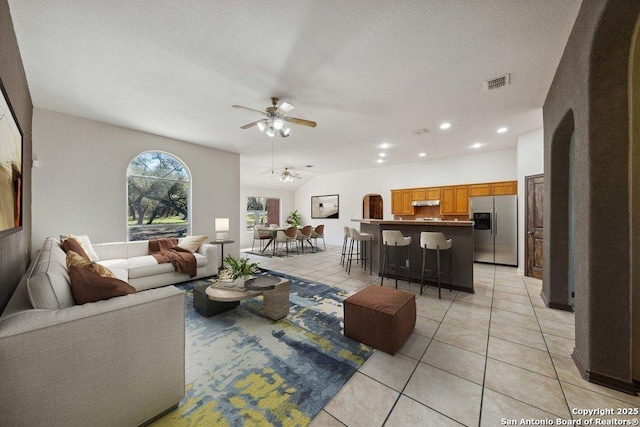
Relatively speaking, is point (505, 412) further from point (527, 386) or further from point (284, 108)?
point (284, 108)

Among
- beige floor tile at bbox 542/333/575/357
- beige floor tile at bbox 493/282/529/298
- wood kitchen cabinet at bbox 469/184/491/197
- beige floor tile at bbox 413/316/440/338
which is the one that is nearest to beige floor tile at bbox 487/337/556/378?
beige floor tile at bbox 542/333/575/357

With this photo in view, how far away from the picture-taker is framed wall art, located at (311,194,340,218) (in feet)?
30.0

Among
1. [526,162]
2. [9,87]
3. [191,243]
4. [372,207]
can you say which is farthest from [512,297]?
[372,207]

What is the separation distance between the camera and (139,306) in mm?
1349

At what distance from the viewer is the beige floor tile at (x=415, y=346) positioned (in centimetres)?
208

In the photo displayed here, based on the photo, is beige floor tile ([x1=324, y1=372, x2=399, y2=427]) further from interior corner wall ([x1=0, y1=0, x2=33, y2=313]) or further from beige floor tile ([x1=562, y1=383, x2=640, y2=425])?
interior corner wall ([x1=0, y1=0, x2=33, y2=313])

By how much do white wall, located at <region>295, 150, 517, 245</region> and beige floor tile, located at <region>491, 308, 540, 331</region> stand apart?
4.28 metres

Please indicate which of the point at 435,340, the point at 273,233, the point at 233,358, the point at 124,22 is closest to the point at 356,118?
the point at 124,22

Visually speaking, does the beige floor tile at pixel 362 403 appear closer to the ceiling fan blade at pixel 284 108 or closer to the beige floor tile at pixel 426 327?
the beige floor tile at pixel 426 327

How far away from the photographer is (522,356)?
2047 mm

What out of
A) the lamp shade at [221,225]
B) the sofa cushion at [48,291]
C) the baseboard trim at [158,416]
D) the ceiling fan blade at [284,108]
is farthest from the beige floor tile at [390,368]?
the lamp shade at [221,225]

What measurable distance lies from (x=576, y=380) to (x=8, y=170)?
4469 mm

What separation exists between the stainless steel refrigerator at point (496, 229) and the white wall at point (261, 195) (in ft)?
23.3

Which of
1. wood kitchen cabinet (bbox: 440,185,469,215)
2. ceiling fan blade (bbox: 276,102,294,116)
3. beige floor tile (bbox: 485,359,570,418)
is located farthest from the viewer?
wood kitchen cabinet (bbox: 440,185,469,215)
